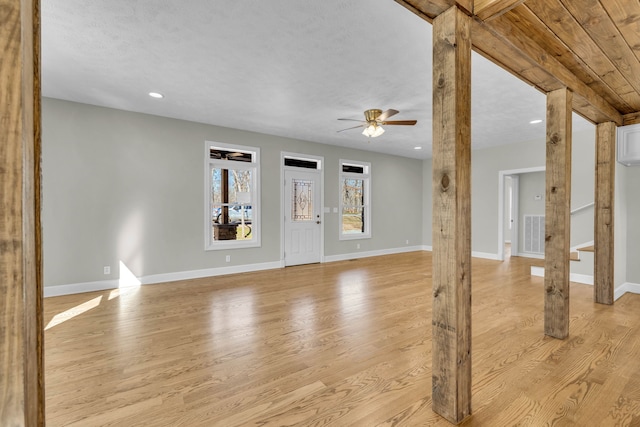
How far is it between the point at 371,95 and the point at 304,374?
316 centimetres

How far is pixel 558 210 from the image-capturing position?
8.46 feet

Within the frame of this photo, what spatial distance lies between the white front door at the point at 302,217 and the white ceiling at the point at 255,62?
1.55 metres

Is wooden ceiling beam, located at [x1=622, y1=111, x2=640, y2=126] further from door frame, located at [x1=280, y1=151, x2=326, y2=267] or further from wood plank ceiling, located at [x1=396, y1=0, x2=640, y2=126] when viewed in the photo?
door frame, located at [x1=280, y1=151, x2=326, y2=267]

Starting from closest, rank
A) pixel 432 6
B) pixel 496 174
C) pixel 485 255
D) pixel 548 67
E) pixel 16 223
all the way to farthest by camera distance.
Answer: pixel 16 223
pixel 432 6
pixel 548 67
pixel 496 174
pixel 485 255

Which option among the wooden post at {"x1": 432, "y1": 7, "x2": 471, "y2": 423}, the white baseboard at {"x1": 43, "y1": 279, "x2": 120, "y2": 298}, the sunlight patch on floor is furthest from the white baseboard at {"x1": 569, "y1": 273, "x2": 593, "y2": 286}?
the white baseboard at {"x1": 43, "y1": 279, "x2": 120, "y2": 298}

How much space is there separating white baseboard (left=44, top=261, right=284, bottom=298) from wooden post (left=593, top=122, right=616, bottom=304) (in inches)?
186

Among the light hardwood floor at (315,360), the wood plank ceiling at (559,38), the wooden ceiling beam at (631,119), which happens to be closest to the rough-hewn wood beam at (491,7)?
the wood plank ceiling at (559,38)

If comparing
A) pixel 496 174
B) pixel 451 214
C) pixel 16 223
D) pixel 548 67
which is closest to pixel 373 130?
pixel 548 67

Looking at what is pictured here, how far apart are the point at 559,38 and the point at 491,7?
0.88 m

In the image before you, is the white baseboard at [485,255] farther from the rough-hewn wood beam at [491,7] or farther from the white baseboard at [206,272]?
the rough-hewn wood beam at [491,7]

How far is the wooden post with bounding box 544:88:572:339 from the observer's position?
100 inches

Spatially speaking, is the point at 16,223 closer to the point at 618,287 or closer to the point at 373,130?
the point at 373,130

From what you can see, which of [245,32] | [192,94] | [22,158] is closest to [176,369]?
[22,158]

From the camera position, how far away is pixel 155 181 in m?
4.63
